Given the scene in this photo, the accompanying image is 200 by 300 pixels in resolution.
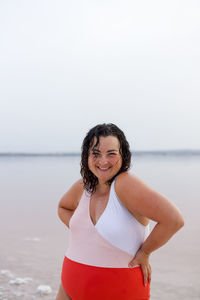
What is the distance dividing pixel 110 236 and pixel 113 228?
0.16ft

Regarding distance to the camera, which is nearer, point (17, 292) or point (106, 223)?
point (106, 223)

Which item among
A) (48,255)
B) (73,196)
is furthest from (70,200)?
(48,255)

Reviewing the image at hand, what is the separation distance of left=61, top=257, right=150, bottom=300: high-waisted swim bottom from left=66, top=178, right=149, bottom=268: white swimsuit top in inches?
1.6

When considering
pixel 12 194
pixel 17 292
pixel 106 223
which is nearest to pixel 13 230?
pixel 17 292

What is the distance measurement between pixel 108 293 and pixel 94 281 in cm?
10

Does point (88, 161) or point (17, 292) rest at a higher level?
point (88, 161)

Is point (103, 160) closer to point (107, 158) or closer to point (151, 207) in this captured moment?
point (107, 158)

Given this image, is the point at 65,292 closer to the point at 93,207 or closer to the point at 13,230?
the point at 93,207

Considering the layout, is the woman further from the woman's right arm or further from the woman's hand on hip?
the woman's right arm

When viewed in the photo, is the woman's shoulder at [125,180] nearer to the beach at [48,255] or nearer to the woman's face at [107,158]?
the woman's face at [107,158]

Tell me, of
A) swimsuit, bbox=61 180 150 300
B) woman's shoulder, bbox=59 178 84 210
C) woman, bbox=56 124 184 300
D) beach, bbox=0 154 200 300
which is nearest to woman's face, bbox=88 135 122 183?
woman, bbox=56 124 184 300

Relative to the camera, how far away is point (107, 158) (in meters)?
2.25

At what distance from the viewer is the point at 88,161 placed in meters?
2.38

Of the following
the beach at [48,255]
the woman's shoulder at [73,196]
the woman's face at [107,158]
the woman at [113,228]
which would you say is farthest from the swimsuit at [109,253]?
the beach at [48,255]
